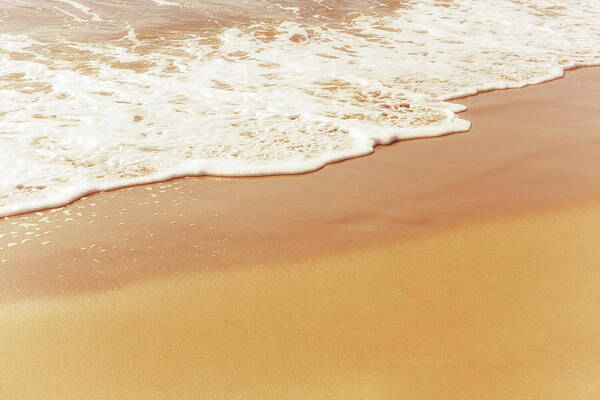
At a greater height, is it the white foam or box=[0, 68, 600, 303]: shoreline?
the white foam

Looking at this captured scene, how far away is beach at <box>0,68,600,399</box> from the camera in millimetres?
2035

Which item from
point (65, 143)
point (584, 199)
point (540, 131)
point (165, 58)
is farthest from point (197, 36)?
point (584, 199)

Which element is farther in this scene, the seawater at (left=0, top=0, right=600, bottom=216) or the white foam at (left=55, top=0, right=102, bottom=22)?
the white foam at (left=55, top=0, right=102, bottom=22)

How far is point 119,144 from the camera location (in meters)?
4.03

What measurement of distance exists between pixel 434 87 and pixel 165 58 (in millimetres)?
3043

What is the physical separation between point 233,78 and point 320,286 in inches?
144

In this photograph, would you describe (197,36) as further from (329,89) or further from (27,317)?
(27,317)

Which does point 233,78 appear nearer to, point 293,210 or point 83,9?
point 293,210

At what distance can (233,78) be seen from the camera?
5.73 meters

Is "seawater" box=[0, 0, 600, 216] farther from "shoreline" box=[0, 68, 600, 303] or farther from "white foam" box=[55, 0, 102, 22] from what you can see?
"shoreline" box=[0, 68, 600, 303]

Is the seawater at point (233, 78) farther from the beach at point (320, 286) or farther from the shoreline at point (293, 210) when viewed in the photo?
the beach at point (320, 286)

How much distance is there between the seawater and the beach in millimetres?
412

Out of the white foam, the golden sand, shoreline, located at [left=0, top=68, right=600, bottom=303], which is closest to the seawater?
the white foam

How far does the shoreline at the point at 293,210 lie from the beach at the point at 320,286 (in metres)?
0.01
